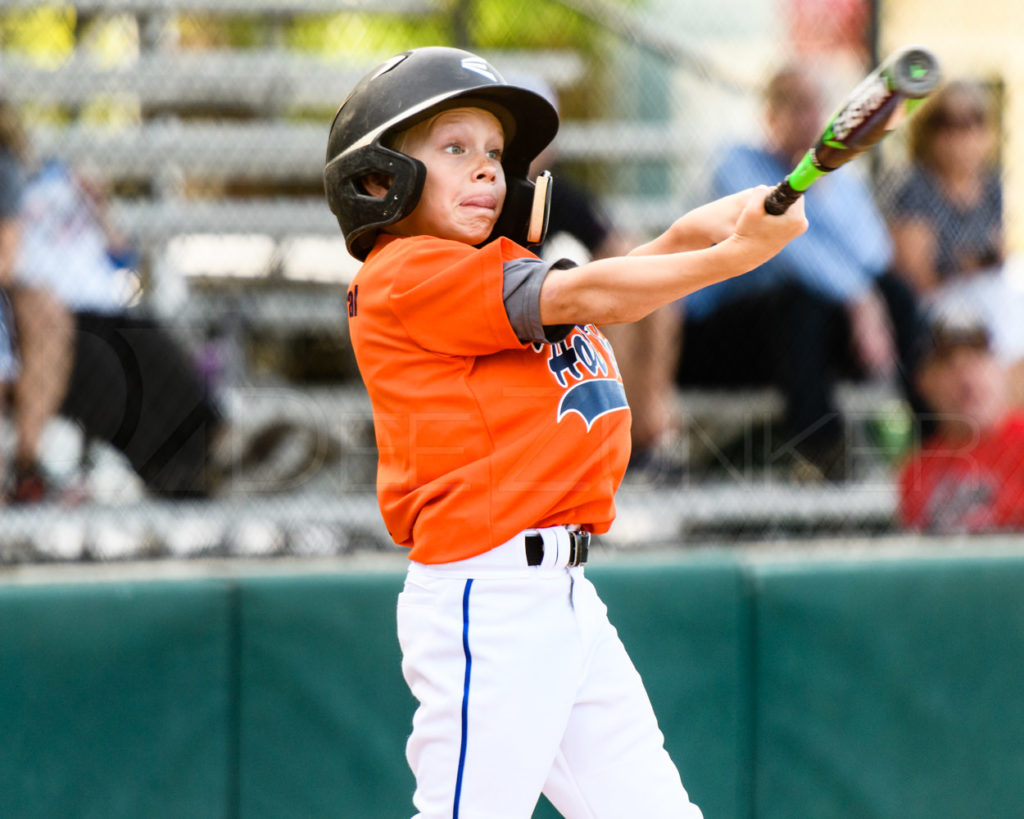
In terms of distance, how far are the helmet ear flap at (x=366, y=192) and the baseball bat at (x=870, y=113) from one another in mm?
540

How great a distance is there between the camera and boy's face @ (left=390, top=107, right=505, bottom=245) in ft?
6.06

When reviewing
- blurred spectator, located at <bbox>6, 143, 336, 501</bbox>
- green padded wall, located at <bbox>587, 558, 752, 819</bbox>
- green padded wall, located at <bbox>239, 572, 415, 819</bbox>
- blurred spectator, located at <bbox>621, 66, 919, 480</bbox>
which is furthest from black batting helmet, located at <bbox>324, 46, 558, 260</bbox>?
A: blurred spectator, located at <bbox>621, 66, 919, 480</bbox>

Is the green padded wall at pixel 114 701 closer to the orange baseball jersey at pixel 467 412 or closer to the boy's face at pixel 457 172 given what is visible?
the orange baseball jersey at pixel 467 412

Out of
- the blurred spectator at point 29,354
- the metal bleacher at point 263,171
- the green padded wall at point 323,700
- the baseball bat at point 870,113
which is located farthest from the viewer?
the metal bleacher at point 263,171

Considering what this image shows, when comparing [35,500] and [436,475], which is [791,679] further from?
[35,500]

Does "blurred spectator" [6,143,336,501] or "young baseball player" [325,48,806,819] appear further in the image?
"blurred spectator" [6,143,336,501]

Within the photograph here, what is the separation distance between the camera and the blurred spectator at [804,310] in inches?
141

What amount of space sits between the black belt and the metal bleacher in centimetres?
144

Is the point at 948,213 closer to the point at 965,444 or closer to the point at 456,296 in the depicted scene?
the point at 965,444

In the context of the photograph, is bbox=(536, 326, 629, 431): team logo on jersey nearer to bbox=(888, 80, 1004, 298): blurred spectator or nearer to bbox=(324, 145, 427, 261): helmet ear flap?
bbox=(324, 145, 427, 261): helmet ear flap

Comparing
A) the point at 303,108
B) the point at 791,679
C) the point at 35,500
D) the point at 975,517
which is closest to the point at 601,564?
the point at 791,679

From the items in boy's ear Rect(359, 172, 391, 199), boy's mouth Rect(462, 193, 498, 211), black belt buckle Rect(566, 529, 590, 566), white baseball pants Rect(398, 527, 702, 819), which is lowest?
white baseball pants Rect(398, 527, 702, 819)

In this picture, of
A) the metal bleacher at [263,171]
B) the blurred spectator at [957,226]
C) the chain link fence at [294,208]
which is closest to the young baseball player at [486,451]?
the chain link fence at [294,208]

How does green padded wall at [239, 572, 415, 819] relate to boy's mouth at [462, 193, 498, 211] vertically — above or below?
below
